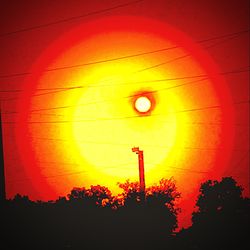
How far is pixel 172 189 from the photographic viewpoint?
46562 mm

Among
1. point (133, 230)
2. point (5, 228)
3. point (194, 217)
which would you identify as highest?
point (5, 228)

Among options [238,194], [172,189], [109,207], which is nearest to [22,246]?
[109,207]

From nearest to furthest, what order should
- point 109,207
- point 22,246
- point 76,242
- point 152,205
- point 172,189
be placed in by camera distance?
point 22,246, point 76,242, point 109,207, point 152,205, point 172,189

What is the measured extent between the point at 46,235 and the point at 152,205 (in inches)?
751

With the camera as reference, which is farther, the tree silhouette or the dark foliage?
the tree silhouette

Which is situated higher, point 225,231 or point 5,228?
point 5,228

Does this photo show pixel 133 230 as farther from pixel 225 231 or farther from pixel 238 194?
pixel 238 194

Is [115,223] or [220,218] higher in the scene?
[115,223]

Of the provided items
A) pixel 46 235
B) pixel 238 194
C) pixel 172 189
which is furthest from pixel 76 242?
pixel 238 194

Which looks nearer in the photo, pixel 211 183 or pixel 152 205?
pixel 152 205

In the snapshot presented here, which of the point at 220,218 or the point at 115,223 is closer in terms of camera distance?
the point at 115,223

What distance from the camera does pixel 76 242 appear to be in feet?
82.5

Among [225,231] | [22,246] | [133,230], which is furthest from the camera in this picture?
[225,231]

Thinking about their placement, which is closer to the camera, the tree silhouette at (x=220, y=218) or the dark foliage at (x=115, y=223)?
the dark foliage at (x=115, y=223)
